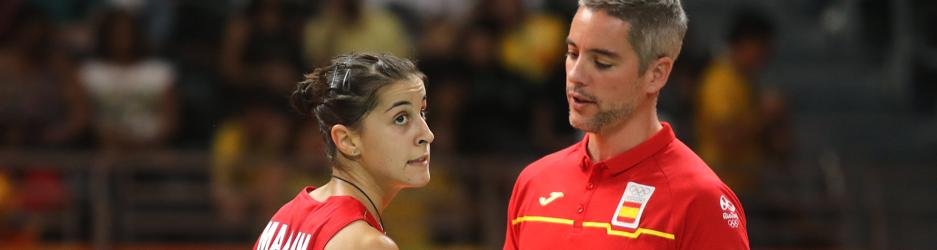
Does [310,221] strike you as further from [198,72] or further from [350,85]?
A: [198,72]

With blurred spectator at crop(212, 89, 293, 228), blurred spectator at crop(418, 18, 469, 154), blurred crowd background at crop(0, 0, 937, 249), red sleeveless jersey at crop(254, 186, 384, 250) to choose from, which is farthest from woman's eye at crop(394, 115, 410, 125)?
blurred spectator at crop(418, 18, 469, 154)

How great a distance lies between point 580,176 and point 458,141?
15.0 ft

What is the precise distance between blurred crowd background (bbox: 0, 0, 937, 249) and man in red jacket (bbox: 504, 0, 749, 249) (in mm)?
3805

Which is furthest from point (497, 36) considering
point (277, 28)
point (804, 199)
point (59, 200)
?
point (59, 200)

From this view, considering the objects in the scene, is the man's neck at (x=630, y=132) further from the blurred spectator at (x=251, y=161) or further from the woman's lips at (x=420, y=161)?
the blurred spectator at (x=251, y=161)

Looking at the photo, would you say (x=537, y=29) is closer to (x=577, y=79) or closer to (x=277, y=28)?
(x=277, y=28)

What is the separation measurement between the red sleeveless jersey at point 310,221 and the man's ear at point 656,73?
88 centimetres

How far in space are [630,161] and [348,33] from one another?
17.2 feet

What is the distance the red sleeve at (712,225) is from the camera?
377 cm

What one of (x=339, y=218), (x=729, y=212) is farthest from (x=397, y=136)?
(x=729, y=212)

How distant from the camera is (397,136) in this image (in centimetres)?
380

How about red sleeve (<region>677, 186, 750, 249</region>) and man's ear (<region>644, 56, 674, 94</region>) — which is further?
man's ear (<region>644, 56, 674, 94</region>)

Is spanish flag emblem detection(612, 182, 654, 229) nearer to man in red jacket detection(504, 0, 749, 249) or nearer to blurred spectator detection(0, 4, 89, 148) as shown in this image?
man in red jacket detection(504, 0, 749, 249)

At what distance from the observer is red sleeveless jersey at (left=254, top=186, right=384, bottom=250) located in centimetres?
360
